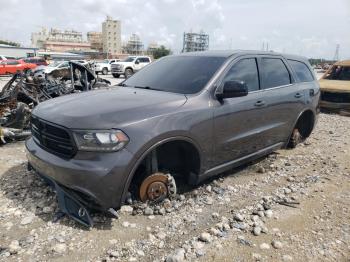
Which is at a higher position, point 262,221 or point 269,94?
point 269,94

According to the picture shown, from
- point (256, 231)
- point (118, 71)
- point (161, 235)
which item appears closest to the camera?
point (161, 235)

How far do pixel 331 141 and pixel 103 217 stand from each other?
5469 millimetres

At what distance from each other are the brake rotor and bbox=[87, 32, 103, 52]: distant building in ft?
411

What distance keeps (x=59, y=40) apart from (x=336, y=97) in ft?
414

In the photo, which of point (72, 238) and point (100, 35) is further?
point (100, 35)

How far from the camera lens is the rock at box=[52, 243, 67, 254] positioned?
2924 millimetres

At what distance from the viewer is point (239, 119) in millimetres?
4207

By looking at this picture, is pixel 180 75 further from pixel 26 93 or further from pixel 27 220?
pixel 26 93

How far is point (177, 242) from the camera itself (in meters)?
3.14

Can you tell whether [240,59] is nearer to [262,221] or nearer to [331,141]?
[262,221]

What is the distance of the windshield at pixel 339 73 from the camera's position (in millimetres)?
11414

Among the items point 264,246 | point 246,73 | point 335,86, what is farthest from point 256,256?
point 335,86

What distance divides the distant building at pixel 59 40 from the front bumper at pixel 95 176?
114 metres

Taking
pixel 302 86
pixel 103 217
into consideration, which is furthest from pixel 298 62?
pixel 103 217
